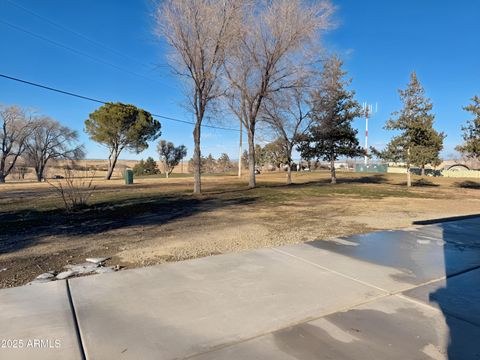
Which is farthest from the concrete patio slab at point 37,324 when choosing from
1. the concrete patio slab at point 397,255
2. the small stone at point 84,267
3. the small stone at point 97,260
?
the concrete patio slab at point 397,255

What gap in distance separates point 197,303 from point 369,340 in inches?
62.4

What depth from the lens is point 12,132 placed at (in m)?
43.9

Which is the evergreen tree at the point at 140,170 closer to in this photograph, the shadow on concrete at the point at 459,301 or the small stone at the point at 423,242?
the small stone at the point at 423,242

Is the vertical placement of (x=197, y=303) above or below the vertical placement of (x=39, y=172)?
below

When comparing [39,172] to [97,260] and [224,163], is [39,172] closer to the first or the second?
[224,163]

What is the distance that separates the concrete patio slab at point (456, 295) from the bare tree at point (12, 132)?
51472 millimetres

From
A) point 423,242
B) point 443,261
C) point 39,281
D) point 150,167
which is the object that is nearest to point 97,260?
point 39,281

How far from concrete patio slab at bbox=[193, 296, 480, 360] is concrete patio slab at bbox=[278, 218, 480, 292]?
80cm

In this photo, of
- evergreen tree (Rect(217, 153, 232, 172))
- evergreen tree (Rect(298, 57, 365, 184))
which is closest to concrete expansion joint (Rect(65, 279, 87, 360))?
evergreen tree (Rect(298, 57, 365, 184))

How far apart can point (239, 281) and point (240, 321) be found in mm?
966

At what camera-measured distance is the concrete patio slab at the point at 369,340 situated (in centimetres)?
239

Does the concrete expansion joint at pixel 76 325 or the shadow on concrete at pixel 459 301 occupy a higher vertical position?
the concrete expansion joint at pixel 76 325

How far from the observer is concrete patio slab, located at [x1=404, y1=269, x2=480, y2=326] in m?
3.08

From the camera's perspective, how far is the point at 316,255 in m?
5.00
